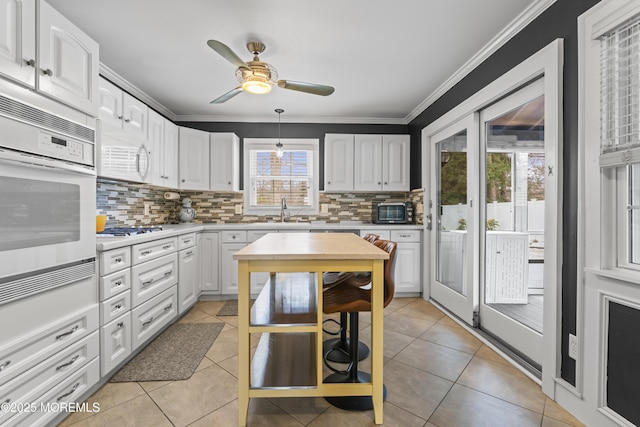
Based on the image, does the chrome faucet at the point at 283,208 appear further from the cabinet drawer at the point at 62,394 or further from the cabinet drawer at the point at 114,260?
the cabinet drawer at the point at 62,394

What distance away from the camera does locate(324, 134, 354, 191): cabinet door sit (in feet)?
13.2

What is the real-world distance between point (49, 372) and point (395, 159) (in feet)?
12.9

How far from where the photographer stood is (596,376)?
1466 millimetres

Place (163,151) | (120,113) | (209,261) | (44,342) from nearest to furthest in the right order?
(44,342) → (120,113) → (163,151) → (209,261)

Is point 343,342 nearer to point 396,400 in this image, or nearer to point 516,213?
point 396,400

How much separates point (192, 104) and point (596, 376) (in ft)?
14.4

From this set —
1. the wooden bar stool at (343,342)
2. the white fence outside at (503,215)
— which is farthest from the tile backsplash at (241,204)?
the wooden bar stool at (343,342)

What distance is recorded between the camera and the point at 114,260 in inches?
76.8

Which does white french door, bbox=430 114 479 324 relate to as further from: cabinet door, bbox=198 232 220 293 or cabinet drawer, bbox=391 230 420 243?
cabinet door, bbox=198 232 220 293

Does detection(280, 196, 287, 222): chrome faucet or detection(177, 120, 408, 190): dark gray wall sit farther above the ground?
detection(177, 120, 408, 190): dark gray wall

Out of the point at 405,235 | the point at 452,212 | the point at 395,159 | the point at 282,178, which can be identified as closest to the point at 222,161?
the point at 282,178

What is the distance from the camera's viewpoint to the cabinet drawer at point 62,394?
4.41 feet

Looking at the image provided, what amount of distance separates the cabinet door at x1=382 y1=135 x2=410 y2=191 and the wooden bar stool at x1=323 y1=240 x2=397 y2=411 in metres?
2.40

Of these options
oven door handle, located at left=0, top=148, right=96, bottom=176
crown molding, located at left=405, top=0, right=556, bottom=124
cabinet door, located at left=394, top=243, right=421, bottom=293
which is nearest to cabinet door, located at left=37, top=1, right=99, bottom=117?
oven door handle, located at left=0, top=148, right=96, bottom=176
